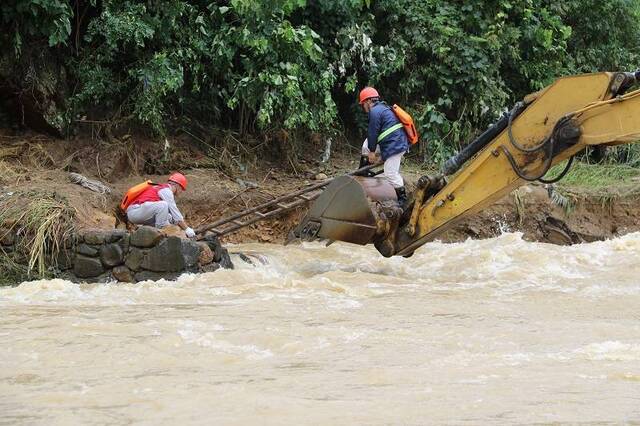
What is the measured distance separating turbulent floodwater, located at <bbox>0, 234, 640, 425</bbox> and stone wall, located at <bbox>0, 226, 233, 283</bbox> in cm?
25

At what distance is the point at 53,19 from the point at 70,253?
408 centimetres

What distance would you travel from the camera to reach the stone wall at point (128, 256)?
943 cm

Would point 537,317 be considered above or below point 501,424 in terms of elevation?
below

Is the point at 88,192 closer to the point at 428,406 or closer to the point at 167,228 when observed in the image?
the point at 167,228

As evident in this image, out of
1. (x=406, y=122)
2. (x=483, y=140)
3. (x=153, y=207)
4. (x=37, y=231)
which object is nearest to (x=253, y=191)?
(x=153, y=207)

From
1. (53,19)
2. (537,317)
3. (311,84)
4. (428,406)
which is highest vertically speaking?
(53,19)

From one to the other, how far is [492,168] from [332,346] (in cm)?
343

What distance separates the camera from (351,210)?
9406mm

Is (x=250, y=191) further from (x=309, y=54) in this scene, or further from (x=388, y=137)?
(x=388, y=137)

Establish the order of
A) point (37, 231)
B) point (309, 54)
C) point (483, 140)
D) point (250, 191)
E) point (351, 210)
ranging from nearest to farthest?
point (483, 140) → point (351, 210) → point (37, 231) → point (250, 191) → point (309, 54)

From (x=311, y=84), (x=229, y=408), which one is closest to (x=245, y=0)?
(x=311, y=84)

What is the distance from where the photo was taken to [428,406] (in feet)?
15.3

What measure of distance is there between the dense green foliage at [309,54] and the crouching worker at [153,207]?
303cm

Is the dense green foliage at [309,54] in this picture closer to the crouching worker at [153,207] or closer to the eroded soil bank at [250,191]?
the eroded soil bank at [250,191]
